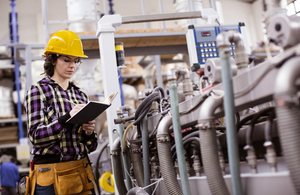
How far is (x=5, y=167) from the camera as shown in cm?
439

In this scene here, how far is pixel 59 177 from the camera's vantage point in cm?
141

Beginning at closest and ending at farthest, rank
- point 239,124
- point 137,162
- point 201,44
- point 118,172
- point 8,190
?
point 239,124 < point 137,162 < point 118,172 < point 201,44 < point 8,190

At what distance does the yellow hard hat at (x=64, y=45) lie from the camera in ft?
5.12

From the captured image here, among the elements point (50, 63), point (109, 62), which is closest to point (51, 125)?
point (50, 63)

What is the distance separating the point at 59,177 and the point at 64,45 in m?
0.66

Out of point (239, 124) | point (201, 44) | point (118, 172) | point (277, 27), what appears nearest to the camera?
point (277, 27)

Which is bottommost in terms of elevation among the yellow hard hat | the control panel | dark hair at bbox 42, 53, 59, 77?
dark hair at bbox 42, 53, 59, 77

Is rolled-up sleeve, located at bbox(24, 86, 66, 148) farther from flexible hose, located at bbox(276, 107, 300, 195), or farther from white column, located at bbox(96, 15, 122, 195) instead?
flexible hose, located at bbox(276, 107, 300, 195)

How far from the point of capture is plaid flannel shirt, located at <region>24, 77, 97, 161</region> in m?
1.40

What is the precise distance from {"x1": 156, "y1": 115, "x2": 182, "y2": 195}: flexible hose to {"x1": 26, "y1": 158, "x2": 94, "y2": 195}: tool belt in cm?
52

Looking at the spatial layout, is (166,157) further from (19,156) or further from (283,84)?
(19,156)

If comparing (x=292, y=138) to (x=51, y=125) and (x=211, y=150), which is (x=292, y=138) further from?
(x=51, y=125)

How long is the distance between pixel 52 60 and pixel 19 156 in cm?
391

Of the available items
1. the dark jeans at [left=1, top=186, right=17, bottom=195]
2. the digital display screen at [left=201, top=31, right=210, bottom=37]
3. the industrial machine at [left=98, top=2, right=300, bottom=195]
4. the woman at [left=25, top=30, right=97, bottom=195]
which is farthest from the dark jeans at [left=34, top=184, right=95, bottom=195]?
the dark jeans at [left=1, top=186, right=17, bottom=195]
